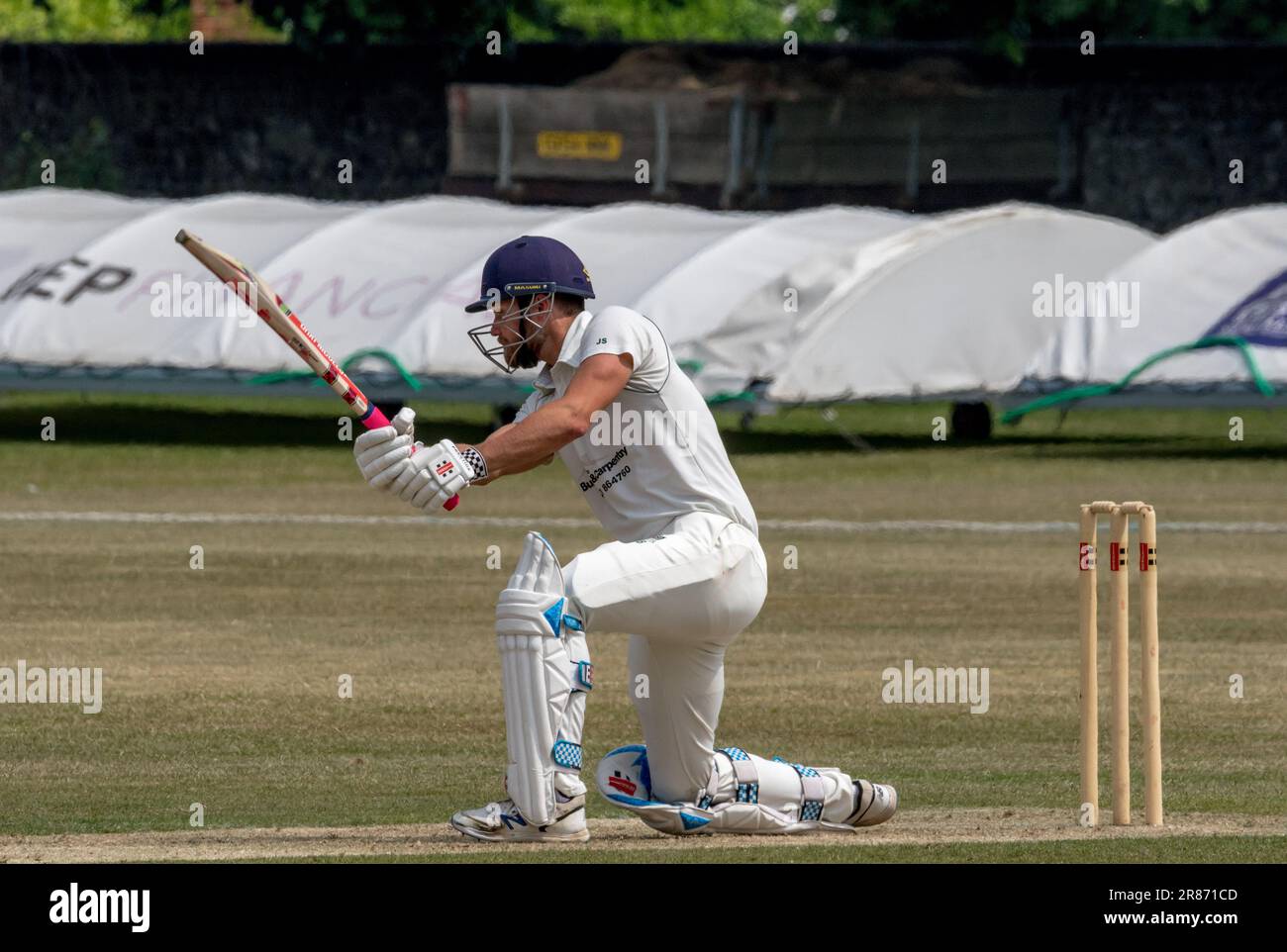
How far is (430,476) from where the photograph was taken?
7832 mm

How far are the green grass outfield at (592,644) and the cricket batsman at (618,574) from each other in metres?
0.28

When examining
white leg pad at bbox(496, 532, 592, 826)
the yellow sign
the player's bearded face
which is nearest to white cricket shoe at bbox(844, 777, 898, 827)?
white leg pad at bbox(496, 532, 592, 826)

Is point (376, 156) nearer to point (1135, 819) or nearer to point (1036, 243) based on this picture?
point (1036, 243)

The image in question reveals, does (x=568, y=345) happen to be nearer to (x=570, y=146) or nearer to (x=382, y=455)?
(x=382, y=455)

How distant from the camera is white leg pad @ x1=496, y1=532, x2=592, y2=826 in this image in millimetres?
7906

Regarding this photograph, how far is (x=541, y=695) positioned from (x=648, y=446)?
0.89 metres

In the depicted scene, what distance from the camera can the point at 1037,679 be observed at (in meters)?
13.3

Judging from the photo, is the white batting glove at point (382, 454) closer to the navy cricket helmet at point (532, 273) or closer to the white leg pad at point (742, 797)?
the navy cricket helmet at point (532, 273)

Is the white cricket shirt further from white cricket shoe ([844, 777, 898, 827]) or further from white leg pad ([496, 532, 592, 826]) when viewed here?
white cricket shoe ([844, 777, 898, 827])

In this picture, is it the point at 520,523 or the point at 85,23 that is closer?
the point at 520,523

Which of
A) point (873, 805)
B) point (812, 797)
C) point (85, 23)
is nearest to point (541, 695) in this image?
point (812, 797)

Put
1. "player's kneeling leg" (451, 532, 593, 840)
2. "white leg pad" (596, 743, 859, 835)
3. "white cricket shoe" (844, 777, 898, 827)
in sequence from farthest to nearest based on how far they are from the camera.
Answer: "white cricket shoe" (844, 777, 898, 827) → "white leg pad" (596, 743, 859, 835) → "player's kneeling leg" (451, 532, 593, 840)

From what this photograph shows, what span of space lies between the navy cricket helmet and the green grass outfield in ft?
5.80

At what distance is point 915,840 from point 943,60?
32801 millimetres
